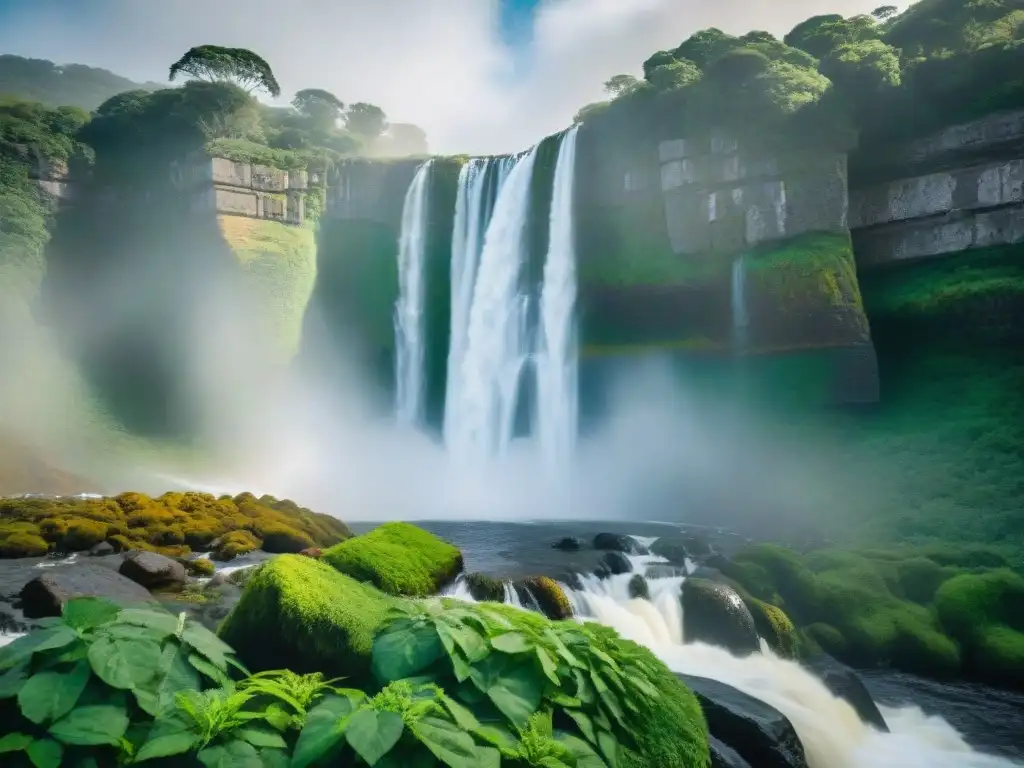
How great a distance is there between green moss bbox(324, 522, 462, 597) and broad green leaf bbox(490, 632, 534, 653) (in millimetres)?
3125

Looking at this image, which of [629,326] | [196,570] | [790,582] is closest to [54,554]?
[196,570]

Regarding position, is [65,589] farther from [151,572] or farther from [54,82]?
[54,82]

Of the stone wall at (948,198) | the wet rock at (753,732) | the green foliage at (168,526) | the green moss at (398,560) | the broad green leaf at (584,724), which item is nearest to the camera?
the broad green leaf at (584,724)

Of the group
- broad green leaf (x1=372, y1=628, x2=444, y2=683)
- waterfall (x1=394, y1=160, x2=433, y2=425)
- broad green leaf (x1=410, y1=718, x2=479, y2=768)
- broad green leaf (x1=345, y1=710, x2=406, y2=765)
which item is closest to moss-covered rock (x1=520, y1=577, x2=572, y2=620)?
broad green leaf (x1=372, y1=628, x2=444, y2=683)

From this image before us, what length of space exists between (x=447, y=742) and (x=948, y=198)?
22.8m

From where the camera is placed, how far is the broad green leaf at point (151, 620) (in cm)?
324

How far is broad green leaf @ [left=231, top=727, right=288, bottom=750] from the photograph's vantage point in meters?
2.80

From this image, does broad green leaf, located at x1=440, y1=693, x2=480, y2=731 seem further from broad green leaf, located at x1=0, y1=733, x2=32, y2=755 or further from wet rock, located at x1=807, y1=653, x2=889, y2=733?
wet rock, located at x1=807, y1=653, x2=889, y2=733

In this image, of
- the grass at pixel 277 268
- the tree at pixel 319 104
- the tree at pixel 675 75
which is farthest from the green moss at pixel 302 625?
the tree at pixel 319 104

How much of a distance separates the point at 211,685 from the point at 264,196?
1032 inches

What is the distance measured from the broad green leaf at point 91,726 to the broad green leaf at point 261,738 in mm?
394

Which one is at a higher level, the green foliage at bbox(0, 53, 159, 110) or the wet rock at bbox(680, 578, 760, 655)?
the green foliage at bbox(0, 53, 159, 110)

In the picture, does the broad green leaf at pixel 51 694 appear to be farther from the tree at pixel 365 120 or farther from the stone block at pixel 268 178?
the tree at pixel 365 120

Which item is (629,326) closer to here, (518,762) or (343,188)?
(343,188)
